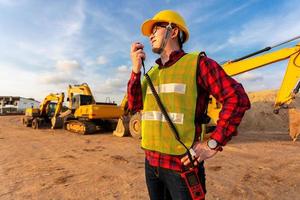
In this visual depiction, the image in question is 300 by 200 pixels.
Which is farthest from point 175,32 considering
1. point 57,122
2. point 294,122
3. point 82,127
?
point 57,122

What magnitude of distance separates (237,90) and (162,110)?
1.65 ft

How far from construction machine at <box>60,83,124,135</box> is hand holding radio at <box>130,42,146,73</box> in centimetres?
1267

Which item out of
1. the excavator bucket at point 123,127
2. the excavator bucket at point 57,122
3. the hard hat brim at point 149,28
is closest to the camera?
the hard hat brim at point 149,28

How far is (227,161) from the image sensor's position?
7.36 meters

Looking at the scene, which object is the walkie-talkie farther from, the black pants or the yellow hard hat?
the yellow hard hat

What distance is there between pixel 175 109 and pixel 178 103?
0.04 meters

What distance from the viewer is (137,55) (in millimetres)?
1961

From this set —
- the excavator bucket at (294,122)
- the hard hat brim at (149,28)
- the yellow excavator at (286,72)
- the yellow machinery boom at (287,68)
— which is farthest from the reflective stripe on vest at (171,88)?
the excavator bucket at (294,122)

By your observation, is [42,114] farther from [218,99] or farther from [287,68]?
[218,99]

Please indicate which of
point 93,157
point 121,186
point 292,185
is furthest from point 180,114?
point 93,157

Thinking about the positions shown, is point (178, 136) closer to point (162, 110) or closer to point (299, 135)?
point (162, 110)

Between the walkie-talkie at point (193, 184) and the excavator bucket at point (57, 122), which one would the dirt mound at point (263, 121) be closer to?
the excavator bucket at point (57, 122)

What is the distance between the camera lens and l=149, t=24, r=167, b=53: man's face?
1.99 metres

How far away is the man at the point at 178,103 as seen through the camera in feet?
5.40
